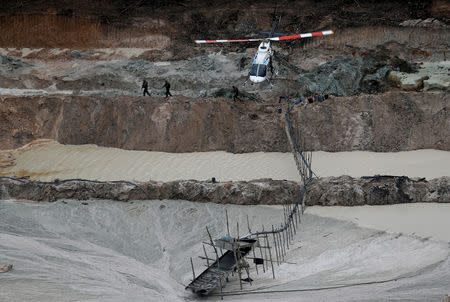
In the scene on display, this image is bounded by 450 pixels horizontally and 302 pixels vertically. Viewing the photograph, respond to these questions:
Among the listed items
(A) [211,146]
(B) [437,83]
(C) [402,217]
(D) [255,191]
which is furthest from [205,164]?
(B) [437,83]

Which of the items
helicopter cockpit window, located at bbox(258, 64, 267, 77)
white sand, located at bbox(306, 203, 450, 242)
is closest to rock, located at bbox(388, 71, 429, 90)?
helicopter cockpit window, located at bbox(258, 64, 267, 77)

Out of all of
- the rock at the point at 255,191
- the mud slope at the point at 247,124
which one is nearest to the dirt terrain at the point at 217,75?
the mud slope at the point at 247,124

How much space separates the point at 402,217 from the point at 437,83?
26.5 feet

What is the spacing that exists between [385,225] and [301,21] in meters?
14.0

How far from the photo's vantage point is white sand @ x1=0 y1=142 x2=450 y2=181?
20.2 metres

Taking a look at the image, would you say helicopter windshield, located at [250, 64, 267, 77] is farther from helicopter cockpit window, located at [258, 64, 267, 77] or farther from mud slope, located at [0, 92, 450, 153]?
mud slope, located at [0, 92, 450, 153]

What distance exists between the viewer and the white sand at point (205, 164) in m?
20.2

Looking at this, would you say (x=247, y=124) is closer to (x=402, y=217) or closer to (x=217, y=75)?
(x=217, y=75)

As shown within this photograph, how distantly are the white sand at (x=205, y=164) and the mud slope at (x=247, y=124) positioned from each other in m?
0.38

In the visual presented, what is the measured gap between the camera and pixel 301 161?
20.5 metres

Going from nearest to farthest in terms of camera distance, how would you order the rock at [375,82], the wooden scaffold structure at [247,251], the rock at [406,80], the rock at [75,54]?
1. the wooden scaffold structure at [247,251]
2. the rock at [406,80]
3. the rock at [375,82]
4. the rock at [75,54]

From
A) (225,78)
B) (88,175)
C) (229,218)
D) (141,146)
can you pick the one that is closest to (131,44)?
(225,78)

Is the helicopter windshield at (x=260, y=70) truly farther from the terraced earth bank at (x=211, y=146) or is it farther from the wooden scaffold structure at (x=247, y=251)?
the wooden scaffold structure at (x=247, y=251)

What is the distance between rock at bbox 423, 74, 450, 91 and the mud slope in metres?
0.92
